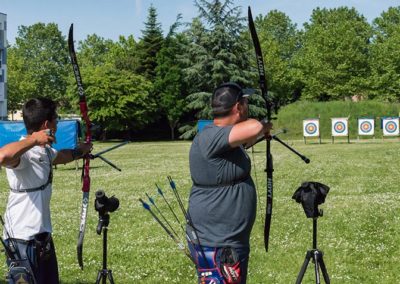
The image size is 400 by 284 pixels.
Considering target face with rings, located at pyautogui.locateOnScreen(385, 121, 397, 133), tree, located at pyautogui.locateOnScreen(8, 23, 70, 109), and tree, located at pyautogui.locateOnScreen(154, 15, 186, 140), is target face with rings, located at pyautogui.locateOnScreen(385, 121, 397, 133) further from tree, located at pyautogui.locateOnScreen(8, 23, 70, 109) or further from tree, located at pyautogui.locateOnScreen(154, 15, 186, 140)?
tree, located at pyautogui.locateOnScreen(8, 23, 70, 109)

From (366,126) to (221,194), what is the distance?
41.2 m

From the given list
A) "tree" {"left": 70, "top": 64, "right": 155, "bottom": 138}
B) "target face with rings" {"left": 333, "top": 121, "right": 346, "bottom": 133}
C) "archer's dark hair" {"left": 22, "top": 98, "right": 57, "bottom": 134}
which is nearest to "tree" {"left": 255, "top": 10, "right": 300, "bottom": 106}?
"tree" {"left": 70, "top": 64, "right": 155, "bottom": 138}

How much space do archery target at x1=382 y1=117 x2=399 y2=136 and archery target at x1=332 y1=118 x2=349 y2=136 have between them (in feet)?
11.1

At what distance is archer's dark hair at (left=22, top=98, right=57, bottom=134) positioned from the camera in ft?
Answer: 12.8

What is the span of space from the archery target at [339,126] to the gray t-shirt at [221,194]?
3763 centimetres

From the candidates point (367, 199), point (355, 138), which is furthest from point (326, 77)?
point (367, 199)

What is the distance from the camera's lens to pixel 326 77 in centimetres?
5634

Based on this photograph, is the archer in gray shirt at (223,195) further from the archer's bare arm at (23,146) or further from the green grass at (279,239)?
the green grass at (279,239)

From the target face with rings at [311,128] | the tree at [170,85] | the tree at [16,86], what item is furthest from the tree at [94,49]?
the target face with rings at [311,128]

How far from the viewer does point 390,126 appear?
41656 millimetres

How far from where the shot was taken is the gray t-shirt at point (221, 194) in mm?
3555

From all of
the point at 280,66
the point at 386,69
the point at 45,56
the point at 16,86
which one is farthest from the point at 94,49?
the point at 386,69

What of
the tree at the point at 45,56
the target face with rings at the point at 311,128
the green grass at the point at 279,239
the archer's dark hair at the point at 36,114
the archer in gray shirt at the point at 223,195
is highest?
the tree at the point at 45,56

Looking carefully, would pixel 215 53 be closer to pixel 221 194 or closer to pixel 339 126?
pixel 339 126
